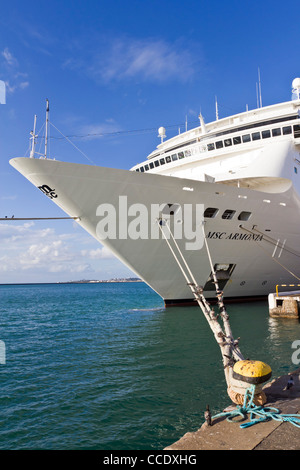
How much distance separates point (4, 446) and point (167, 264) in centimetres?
1087

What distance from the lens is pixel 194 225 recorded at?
568 inches

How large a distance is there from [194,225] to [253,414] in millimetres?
10424

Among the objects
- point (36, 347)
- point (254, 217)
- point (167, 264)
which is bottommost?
point (36, 347)

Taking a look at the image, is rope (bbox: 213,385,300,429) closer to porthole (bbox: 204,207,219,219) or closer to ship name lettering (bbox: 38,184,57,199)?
ship name lettering (bbox: 38,184,57,199)

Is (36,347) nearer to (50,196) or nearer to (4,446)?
(50,196)

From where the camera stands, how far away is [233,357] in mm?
5895

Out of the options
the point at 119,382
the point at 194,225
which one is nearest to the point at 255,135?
the point at 194,225

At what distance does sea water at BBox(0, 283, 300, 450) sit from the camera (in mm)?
5188

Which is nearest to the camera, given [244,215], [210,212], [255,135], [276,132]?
[210,212]

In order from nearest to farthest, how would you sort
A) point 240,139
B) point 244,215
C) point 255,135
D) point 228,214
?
point 228,214, point 244,215, point 255,135, point 240,139

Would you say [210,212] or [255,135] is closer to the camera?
[210,212]

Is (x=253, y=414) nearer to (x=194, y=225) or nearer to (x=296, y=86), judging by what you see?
(x=194, y=225)

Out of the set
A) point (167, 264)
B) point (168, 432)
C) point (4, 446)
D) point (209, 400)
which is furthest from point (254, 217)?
point (4, 446)
